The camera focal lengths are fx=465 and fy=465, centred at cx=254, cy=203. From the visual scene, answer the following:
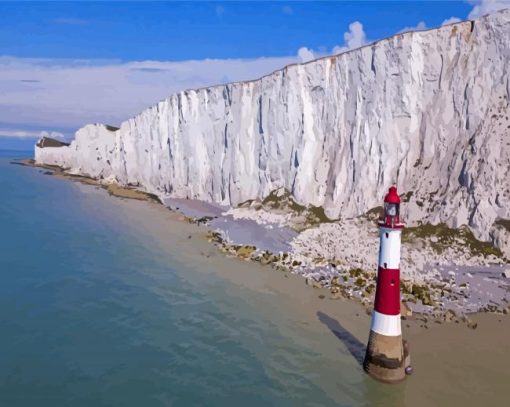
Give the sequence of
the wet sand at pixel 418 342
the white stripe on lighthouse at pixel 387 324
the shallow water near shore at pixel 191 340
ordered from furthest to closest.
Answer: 1. the white stripe on lighthouse at pixel 387 324
2. the wet sand at pixel 418 342
3. the shallow water near shore at pixel 191 340

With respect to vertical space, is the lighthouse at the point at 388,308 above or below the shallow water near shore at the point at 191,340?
above

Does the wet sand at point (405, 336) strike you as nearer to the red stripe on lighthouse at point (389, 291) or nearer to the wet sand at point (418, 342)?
the wet sand at point (418, 342)

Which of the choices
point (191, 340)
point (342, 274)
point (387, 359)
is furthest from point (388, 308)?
point (342, 274)

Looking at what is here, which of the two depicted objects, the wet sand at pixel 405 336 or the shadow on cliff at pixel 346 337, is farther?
the shadow on cliff at pixel 346 337

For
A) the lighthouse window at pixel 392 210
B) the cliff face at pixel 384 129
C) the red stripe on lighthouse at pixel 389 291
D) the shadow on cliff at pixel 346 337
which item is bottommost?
the shadow on cliff at pixel 346 337

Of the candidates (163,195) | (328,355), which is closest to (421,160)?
(328,355)

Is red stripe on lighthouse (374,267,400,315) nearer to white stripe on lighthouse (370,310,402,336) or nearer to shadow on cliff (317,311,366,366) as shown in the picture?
white stripe on lighthouse (370,310,402,336)

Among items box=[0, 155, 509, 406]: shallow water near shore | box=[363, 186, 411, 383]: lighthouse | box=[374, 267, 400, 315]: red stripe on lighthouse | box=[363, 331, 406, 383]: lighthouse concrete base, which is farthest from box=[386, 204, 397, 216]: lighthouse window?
box=[0, 155, 509, 406]: shallow water near shore

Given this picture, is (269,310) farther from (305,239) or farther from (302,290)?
(305,239)

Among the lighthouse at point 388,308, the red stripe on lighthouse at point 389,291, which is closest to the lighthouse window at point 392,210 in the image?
the lighthouse at point 388,308
